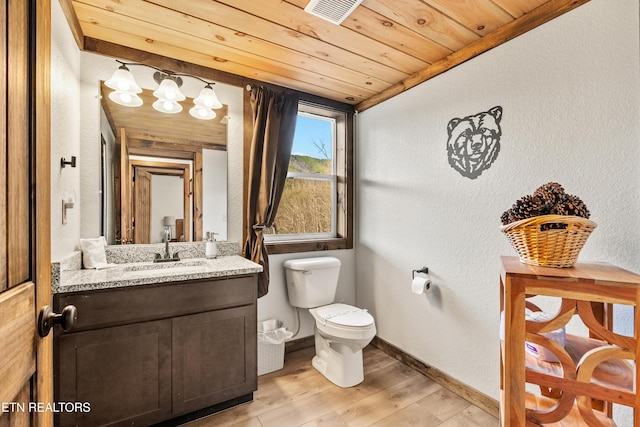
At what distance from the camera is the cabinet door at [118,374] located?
4.39ft

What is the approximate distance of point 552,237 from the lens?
3.25 ft

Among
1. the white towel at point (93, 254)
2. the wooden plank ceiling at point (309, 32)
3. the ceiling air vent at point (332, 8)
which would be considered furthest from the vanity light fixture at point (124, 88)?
the ceiling air vent at point (332, 8)

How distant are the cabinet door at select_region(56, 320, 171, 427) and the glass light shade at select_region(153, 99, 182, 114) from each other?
1.39 meters

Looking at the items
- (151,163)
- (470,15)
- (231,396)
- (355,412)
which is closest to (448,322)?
(355,412)

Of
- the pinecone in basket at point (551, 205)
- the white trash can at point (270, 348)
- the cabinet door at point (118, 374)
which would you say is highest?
the pinecone in basket at point (551, 205)

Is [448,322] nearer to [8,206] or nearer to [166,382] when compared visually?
[166,382]

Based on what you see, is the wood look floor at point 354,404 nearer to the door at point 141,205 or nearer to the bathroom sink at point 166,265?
the bathroom sink at point 166,265

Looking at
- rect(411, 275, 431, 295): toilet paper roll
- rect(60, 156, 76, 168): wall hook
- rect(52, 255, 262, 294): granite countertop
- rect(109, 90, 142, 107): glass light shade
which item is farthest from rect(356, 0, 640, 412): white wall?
rect(60, 156, 76, 168): wall hook

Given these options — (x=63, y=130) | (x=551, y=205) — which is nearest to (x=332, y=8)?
(x=551, y=205)

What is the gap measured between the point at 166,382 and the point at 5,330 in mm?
1229

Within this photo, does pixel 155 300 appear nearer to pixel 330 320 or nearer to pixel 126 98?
pixel 330 320

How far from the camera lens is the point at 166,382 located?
1.53 metres

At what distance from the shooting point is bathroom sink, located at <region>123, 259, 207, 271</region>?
5.79 feet

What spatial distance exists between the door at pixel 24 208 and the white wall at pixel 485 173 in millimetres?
1949
